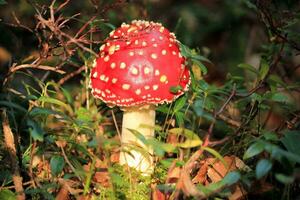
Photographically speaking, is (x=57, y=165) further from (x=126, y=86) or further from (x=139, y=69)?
(x=139, y=69)

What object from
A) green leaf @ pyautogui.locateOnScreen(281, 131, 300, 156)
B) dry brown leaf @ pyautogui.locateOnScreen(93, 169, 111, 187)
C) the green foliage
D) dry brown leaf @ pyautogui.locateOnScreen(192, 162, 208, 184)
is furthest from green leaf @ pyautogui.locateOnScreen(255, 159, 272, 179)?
dry brown leaf @ pyautogui.locateOnScreen(93, 169, 111, 187)

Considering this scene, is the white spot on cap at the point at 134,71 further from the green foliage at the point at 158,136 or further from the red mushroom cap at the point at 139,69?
the green foliage at the point at 158,136

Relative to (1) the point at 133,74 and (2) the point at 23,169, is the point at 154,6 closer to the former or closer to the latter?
(1) the point at 133,74

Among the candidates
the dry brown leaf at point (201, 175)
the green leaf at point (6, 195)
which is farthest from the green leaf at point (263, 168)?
the green leaf at point (6, 195)

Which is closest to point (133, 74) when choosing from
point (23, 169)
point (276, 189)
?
point (23, 169)

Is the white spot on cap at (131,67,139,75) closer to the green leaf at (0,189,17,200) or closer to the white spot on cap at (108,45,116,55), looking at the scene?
the white spot on cap at (108,45,116,55)

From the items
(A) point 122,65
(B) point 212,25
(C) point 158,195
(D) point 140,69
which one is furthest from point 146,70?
(B) point 212,25

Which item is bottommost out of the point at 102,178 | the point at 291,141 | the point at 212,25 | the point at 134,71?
the point at 102,178
